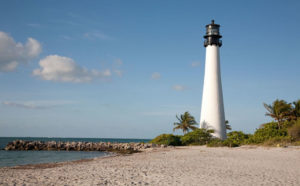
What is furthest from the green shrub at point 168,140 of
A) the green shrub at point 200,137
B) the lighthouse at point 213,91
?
the lighthouse at point 213,91

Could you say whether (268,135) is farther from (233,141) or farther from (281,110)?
(281,110)

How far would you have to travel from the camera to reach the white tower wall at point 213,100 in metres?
31.1

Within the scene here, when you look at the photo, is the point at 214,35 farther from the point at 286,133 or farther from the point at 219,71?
the point at 286,133

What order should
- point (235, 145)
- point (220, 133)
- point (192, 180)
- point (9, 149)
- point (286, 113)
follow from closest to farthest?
point (192, 180) → point (235, 145) → point (220, 133) → point (286, 113) → point (9, 149)

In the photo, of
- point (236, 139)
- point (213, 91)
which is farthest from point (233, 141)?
point (213, 91)

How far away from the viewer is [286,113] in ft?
109

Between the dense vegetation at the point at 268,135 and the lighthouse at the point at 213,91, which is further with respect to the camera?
the lighthouse at the point at 213,91

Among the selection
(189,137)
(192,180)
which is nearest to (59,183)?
(192,180)

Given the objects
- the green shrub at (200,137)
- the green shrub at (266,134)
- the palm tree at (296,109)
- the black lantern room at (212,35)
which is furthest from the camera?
the black lantern room at (212,35)

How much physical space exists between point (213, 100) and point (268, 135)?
7.43 m

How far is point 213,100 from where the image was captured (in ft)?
103

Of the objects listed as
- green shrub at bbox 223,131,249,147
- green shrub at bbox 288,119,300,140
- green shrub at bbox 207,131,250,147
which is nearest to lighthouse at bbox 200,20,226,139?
green shrub at bbox 207,131,250,147

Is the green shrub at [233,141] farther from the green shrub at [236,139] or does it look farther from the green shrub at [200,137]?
the green shrub at [200,137]

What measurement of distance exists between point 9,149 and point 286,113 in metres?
37.4
